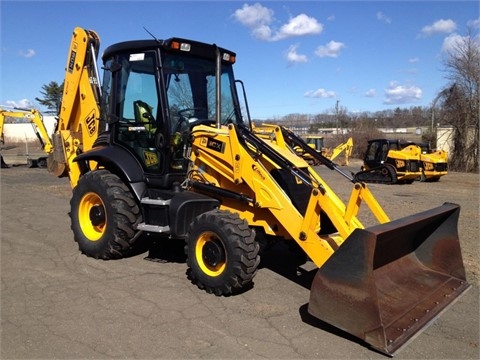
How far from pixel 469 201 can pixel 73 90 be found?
11062 millimetres

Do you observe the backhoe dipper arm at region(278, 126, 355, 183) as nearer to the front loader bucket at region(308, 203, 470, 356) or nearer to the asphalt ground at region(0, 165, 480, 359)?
the front loader bucket at region(308, 203, 470, 356)

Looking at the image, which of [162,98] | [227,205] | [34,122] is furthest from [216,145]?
[34,122]

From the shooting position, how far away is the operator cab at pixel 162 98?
5.58 meters

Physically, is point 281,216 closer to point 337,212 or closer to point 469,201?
point 337,212

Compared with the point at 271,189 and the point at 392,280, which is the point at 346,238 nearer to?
the point at 392,280

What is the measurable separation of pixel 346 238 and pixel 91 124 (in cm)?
476

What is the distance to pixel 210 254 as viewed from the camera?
190 inches

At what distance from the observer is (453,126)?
26594mm

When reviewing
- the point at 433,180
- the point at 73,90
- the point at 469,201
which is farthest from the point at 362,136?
the point at 73,90

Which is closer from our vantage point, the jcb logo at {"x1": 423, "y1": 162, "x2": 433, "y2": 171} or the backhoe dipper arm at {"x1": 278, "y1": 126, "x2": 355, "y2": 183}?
the backhoe dipper arm at {"x1": 278, "y1": 126, "x2": 355, "y2": 183}

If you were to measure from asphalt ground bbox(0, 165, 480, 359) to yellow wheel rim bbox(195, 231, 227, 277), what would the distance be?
0.29 m

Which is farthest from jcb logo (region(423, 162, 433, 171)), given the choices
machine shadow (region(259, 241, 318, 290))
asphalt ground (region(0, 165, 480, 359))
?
machine shadow (region(259, 241, 318, 290))

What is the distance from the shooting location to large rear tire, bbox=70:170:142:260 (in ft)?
18.9

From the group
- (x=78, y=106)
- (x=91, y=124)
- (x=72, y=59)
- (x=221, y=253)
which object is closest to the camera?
(x=221, y=253)
